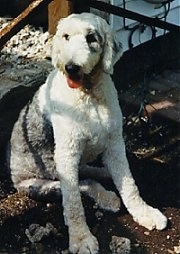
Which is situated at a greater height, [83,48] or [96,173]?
[83,48]

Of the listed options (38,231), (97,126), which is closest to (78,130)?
(97,126)

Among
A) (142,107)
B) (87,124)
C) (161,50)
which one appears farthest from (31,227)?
(161,50)

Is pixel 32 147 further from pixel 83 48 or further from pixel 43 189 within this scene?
pixel 83 48

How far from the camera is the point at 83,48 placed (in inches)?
149

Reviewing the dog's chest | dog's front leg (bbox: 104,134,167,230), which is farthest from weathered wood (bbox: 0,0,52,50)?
dog's front leg (bbox: 104,134,167,230)

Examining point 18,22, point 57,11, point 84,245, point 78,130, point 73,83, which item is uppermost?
point 18,22

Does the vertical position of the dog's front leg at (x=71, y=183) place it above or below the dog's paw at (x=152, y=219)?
above

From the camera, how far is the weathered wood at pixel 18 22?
364 cm

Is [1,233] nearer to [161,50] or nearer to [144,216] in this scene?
[144,216]

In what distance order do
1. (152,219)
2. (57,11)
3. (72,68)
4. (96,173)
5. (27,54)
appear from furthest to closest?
(27,54) → (57,11) → (96,173) → (152,219) → (72,68)

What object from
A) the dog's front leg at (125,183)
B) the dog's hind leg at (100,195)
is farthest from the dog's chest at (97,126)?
the dog's hind leg at (100,195)

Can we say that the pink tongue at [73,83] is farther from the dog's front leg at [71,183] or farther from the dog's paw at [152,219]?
the dog's paw at [152,219]

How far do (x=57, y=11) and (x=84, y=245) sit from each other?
2.01m

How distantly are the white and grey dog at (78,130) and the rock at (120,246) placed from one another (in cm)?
10
